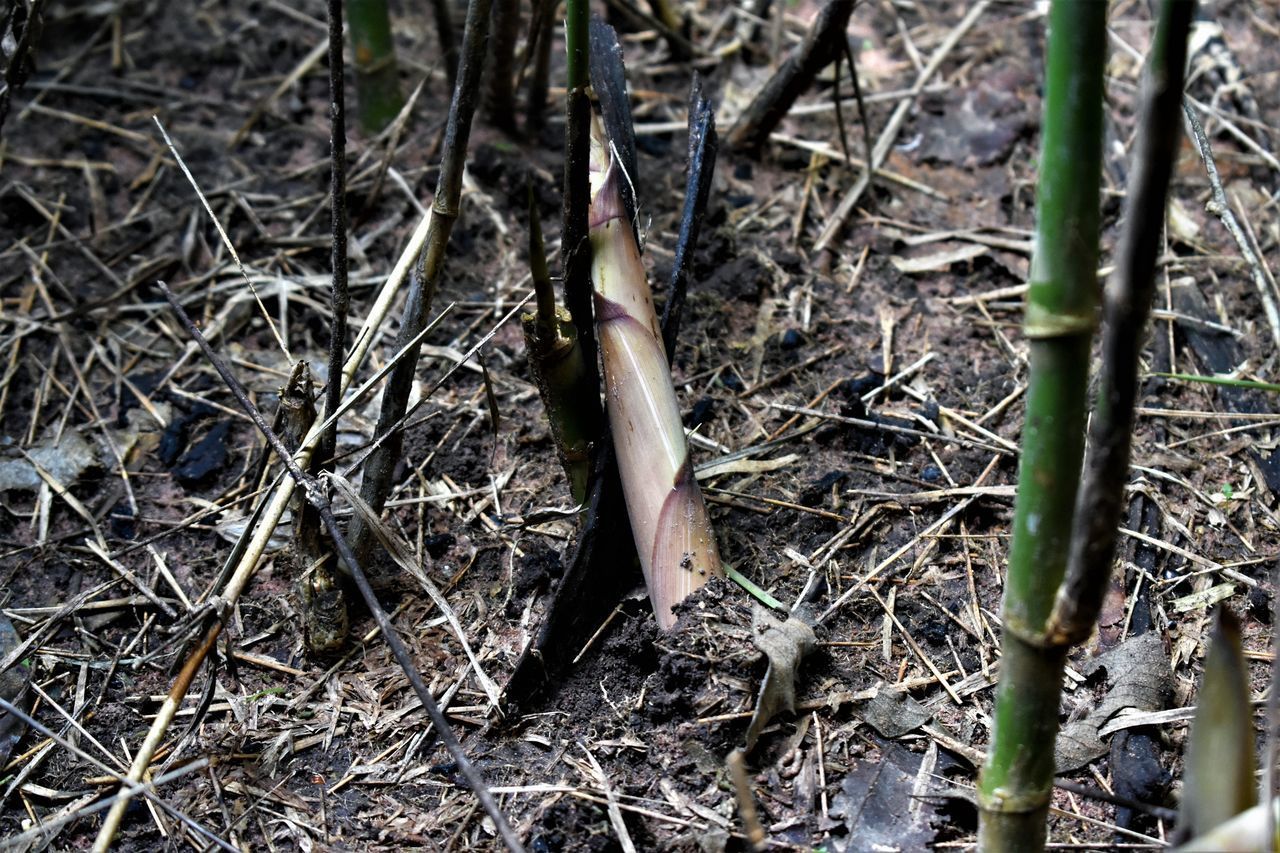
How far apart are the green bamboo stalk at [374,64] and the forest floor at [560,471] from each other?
0.11m

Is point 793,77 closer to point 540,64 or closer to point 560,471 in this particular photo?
point 540,64

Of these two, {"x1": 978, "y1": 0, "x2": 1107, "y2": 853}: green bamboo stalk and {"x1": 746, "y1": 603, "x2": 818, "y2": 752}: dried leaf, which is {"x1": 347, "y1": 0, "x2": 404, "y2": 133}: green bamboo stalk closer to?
{"x1": 746, "y1": 603, "x2": 818, "y2": 752}: dried leaf

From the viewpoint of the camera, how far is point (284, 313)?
245 centimetres

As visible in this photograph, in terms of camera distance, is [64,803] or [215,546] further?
[215,546]

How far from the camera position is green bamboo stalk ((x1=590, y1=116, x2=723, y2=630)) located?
1.73m

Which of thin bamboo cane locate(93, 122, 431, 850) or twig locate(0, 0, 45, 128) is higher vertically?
twig locate(0, 0, 45, 128)

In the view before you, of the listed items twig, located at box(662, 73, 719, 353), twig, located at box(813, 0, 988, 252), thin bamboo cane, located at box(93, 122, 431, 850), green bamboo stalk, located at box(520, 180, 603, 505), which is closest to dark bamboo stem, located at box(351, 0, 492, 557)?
thin bamboo cane, located at box(93, 122, 431, 850)

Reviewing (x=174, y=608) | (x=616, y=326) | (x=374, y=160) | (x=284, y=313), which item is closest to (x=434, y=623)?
→ (x=174, y=608)

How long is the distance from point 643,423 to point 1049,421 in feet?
2.42

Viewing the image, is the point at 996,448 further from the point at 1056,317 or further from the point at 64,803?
the point at 64,803

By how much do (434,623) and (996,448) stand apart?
1147 millimetres

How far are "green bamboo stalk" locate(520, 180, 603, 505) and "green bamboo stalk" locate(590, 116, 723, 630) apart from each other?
0.05 metres

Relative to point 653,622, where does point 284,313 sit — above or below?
above

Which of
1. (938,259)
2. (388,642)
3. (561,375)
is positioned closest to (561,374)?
(561,375)
